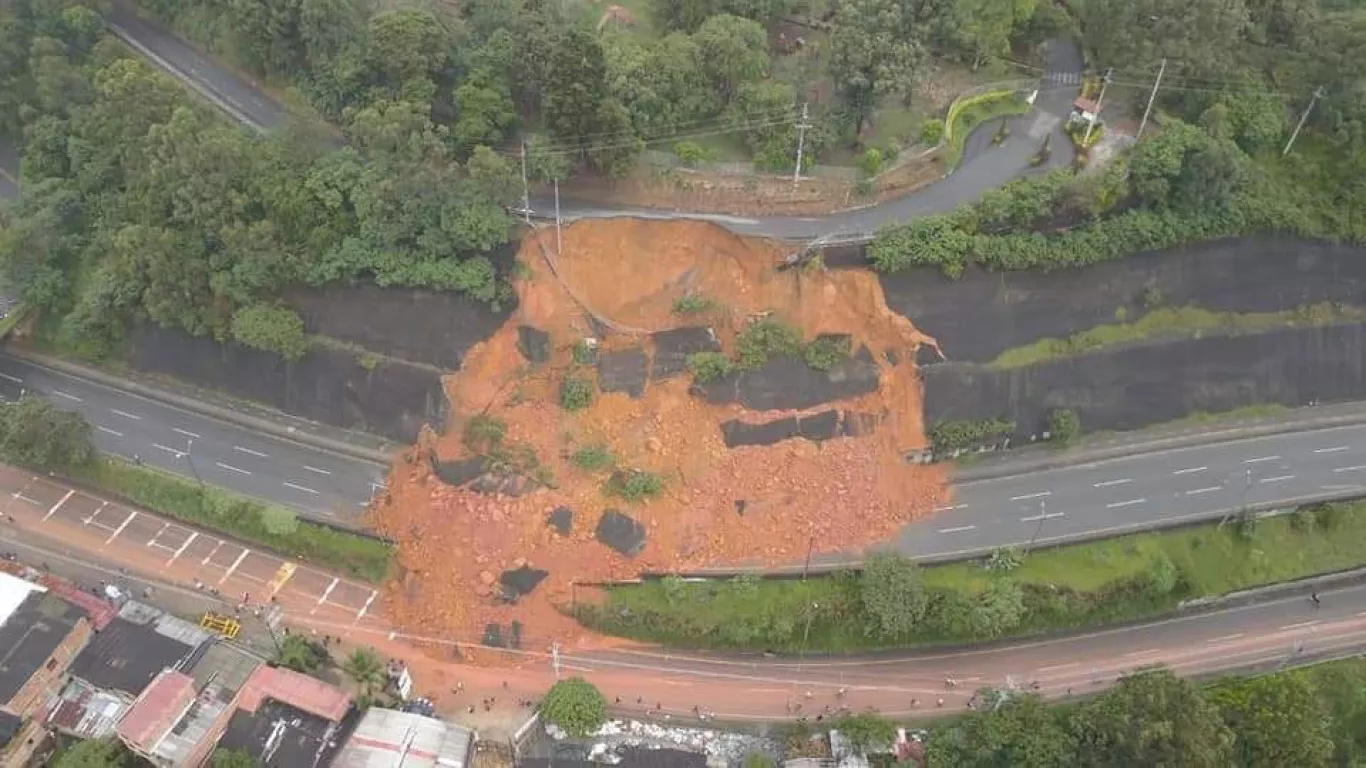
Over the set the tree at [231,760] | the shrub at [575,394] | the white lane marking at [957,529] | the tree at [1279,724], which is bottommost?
the tree at [231,760]

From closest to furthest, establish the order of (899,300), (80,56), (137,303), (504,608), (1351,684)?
(1351,684) → (504,608) → (899,300) → (137,303) → (80,56)

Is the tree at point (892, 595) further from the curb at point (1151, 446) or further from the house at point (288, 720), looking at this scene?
the house at point (288, 720)

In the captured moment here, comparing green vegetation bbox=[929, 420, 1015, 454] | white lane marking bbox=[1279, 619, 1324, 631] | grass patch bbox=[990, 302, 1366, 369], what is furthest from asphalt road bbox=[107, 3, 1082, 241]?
white lane marking bbox=[1279, 619, 1324, 631]

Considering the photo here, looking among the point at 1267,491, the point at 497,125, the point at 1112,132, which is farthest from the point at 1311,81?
the point at 497,125

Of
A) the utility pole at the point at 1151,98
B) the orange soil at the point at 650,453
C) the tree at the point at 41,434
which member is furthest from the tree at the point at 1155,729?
the tree at the point at 41,434

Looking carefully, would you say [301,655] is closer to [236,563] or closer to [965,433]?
[236,563]

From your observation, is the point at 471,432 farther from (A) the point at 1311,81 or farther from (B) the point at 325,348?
(A) the point at 1311,81
